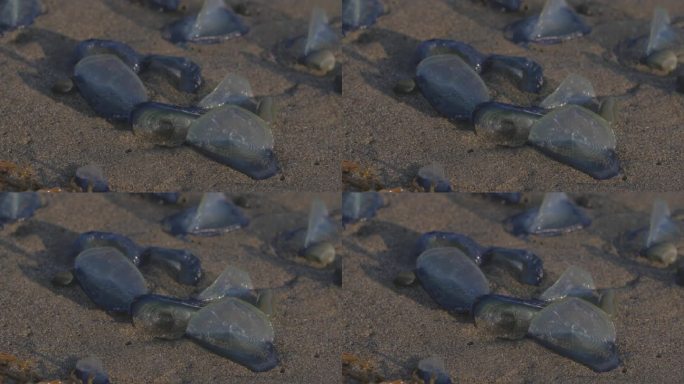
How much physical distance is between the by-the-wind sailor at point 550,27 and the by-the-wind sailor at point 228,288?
165 inches

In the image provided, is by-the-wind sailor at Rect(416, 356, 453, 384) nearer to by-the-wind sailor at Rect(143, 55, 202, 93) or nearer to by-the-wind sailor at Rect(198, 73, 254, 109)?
by-the-wind sailor at Rect(198, 73, 254, 109)

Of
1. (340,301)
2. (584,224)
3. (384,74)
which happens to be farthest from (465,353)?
(384,74)

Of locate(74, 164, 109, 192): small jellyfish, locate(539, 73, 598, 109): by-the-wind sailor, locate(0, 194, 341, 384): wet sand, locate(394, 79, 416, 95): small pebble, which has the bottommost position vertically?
locate(0, 194, 341, 384): wet sand

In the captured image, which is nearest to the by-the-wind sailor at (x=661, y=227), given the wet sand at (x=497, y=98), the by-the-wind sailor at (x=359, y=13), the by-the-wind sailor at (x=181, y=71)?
the wet sand at (x=497, y=98)

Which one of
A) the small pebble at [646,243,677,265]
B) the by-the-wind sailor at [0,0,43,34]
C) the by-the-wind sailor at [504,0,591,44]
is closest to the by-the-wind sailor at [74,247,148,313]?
the by-the-wind sailor at [0,0,43,34]

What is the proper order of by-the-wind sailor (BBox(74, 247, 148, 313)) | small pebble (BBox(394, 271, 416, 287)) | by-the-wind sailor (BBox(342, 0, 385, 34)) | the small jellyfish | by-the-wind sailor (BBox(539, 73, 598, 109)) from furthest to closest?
by-the-wind sailor (BBox(342, 0, 385, 34))
by-the-wind sailor (BBox(539, 73, 598, 109))
the small jellyfish
small pebble (BBox(394, 271, 416, 287))
by-the-wind sailor (BBox(74, 247, 148, 313))

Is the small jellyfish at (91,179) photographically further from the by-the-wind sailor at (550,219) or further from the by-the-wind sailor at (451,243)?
the by-the-wind sailor at (550,219)

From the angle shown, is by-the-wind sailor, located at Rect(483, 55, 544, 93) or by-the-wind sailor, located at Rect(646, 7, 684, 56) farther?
by-the-wind sailor, located at Rect(646, 7, 684, 56)

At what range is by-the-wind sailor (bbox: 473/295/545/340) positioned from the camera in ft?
49.2

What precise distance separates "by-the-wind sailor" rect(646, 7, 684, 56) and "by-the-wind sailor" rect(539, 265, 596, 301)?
2.95 metres

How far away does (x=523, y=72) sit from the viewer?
16609 millimetres

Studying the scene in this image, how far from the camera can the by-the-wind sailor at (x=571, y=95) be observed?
16.4m

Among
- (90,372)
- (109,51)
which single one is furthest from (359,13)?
(90,372)

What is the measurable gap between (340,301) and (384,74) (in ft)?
8.74
